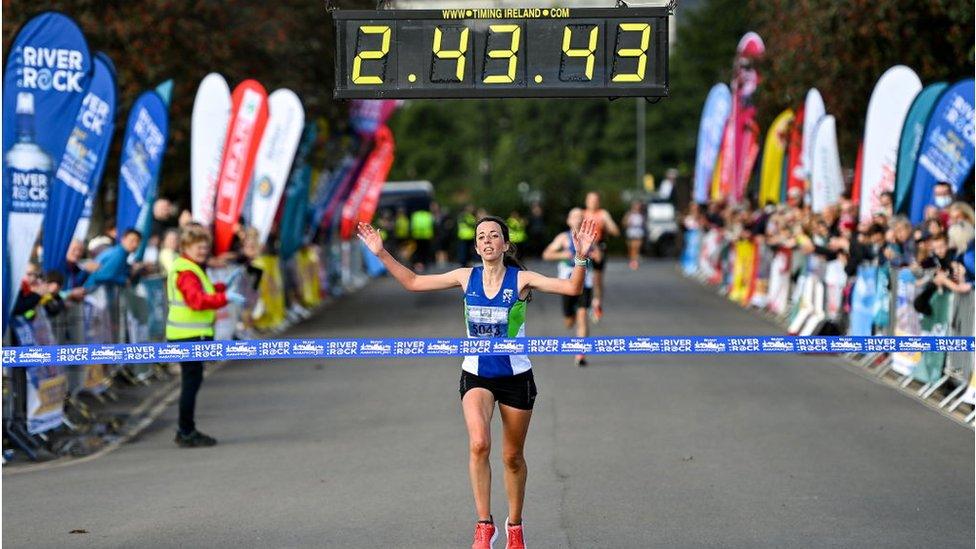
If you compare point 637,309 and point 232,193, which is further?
point 637,309

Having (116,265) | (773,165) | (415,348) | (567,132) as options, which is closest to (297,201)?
(773,165)

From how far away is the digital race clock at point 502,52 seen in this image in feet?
29.4

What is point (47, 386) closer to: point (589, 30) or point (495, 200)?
point (589, 30)

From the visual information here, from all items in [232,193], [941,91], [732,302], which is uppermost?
[941,91]

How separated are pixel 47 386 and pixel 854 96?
15611mm

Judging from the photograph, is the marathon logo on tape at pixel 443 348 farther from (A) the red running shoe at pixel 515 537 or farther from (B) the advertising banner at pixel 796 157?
(B) the advertising banner at pixel 796 157

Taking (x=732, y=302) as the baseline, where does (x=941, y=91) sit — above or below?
above

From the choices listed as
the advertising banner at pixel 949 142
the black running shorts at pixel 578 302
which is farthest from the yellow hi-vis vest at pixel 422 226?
the advertising banner at pixel 949 142

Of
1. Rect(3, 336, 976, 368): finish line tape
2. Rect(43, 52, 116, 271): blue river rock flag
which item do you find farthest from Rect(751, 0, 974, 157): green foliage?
Rect(3, 336, 976, 368): finish line tape

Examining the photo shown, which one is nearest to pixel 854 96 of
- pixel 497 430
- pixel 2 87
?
pixel 497 430

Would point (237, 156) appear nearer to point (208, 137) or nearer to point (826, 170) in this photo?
point (208, 137)

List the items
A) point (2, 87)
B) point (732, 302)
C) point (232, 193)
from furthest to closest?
point (732, 302) < point (232, 193) < point (2, 87)

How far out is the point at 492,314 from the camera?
25.8 feet

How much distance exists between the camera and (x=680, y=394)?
14.9 meters
